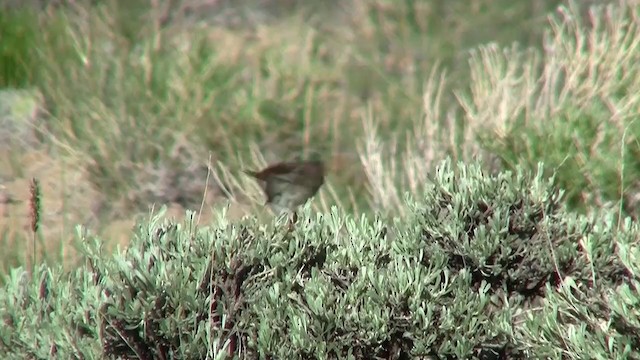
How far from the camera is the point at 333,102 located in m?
6.18

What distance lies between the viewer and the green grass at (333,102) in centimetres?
489

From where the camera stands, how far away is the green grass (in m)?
4.89

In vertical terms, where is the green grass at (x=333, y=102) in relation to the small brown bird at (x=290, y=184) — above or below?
below

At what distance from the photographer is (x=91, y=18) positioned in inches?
239

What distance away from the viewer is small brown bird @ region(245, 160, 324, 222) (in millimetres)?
3512

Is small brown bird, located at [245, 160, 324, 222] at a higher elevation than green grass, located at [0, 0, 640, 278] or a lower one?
higher

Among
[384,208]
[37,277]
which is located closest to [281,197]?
[37,277]

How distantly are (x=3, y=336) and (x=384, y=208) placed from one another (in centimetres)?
222

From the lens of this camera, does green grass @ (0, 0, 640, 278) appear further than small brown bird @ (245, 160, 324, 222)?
Yes

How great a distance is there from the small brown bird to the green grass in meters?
1.28

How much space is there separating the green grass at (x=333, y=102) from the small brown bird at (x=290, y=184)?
1.28m

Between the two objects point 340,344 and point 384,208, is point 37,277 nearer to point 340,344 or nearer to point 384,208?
point 340,344

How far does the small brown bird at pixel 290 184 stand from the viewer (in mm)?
3512

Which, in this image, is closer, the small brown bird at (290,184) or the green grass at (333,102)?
the small brown bird at (290,184)
